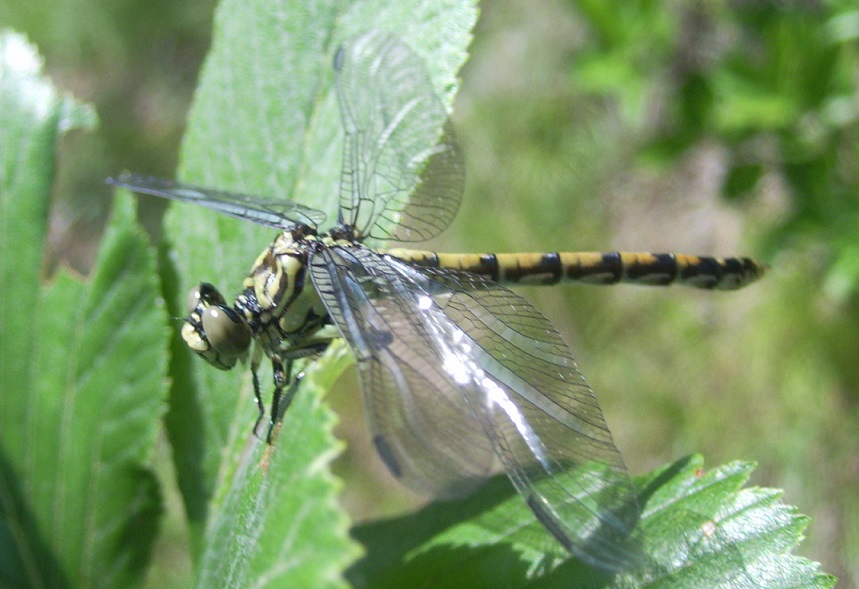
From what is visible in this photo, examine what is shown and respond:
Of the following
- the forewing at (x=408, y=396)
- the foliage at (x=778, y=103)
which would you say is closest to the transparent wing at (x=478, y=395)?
the forewing at (x=408, y=396)

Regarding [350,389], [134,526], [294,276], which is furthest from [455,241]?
[134,526]

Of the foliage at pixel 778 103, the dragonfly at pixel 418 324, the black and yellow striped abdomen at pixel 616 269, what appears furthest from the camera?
the foliage at pixel 778 103

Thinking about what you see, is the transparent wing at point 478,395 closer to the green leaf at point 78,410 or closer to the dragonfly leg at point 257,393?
the dragonfly leg at point 257,393

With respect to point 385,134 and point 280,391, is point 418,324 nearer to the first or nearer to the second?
point 280,391

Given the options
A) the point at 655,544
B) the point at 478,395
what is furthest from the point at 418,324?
the point at 655,544

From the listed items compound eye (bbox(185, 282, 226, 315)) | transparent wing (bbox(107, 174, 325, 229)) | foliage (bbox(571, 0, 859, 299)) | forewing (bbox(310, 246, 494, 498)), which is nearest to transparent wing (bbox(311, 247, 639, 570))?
forewing (bbox(310, 246, 494, 498))

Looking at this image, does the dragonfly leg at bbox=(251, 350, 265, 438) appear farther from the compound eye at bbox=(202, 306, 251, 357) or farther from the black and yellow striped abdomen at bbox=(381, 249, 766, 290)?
the black and yellow striped abdomen at bbox=(381, 249, 766, 290)
